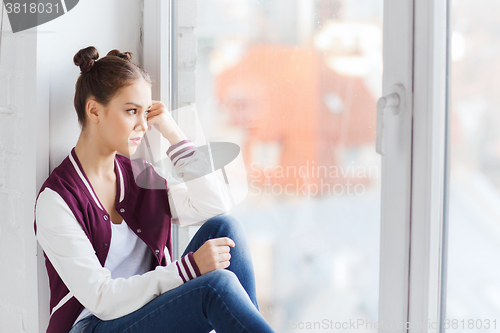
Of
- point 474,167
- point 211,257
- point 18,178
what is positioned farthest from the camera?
point 18,178

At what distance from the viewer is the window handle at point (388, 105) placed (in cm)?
87

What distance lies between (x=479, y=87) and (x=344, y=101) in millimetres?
266

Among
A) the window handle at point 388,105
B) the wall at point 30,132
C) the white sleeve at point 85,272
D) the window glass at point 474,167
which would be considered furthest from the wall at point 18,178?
the window glass at point 474,167

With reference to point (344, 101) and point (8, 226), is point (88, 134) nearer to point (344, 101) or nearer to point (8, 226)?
point (8, 226)

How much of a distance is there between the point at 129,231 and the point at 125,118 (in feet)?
0.93

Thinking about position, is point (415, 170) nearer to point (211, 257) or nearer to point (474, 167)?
point (474, 167)

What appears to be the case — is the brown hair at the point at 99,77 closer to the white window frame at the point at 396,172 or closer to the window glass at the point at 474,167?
the white window frame at the point at 396,172

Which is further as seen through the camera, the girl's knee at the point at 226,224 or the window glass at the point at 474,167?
the girl's knee at the point at 226,224

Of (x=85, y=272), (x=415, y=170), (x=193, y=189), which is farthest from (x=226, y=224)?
(x=415, y=170)

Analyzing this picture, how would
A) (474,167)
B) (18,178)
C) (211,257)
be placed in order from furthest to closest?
(18,178) < (211,257) < (474,167)

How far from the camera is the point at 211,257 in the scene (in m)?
0.93

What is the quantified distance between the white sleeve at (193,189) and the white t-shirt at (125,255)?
0.13 meters

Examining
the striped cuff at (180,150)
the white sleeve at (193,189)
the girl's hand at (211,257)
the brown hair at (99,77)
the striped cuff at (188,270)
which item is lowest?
the striped cuff at (188,270)

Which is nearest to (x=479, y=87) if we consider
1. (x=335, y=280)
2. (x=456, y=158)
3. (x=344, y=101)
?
(x=456, y=158)
